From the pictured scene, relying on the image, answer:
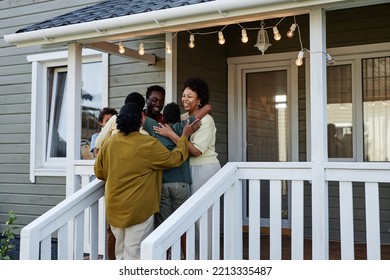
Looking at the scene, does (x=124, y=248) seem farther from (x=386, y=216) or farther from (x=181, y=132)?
(x=386, y=216)

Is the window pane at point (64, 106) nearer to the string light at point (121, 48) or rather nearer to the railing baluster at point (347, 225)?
the string light at point (121, 48)

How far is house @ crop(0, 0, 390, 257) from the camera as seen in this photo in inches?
202

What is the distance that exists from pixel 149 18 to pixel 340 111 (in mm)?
2885

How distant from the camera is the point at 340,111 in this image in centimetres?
602

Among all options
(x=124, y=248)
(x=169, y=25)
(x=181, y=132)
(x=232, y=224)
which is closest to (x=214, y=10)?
(x=169, y=25)

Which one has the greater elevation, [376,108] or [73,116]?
[376,108]

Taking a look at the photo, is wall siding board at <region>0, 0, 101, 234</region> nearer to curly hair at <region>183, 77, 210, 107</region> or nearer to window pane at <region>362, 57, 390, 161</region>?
curly hair at <region>183, 77, 210, 107</region>

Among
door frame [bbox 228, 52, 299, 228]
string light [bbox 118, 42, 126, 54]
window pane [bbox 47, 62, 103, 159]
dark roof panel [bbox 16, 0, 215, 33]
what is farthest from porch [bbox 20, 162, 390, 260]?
window pane [bbox 47, 62, 103, 159]

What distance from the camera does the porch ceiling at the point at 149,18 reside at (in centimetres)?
378

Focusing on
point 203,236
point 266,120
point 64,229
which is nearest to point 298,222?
point 203,236

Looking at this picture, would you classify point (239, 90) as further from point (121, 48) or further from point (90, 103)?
point (90, 103)

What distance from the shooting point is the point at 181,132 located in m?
3.90

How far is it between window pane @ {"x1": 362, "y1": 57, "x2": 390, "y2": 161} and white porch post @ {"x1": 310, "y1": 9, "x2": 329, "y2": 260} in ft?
7.58

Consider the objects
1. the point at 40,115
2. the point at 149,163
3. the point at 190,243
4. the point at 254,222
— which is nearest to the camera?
the point at 190,243
